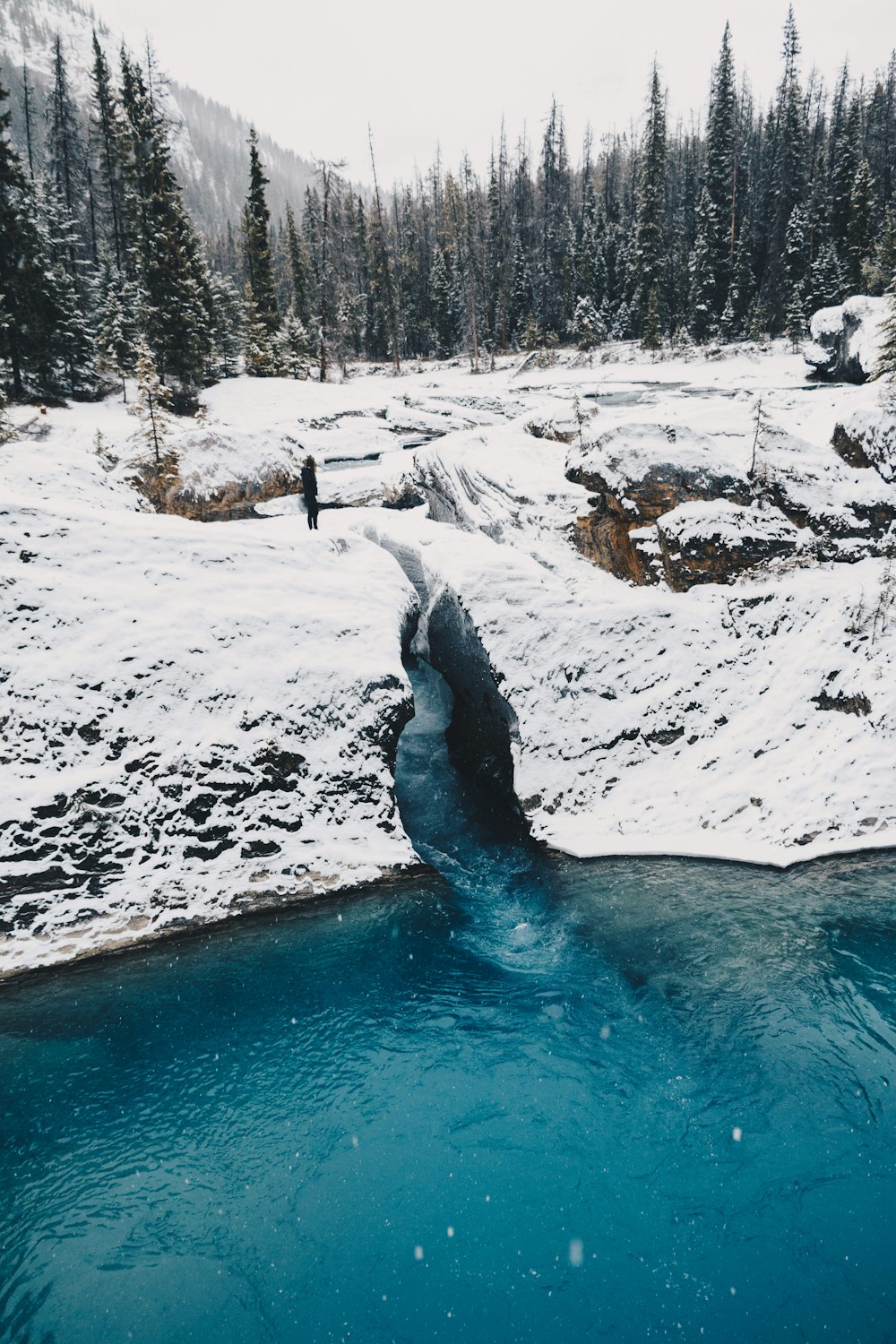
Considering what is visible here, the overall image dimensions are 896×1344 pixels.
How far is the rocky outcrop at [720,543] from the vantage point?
49.5ft

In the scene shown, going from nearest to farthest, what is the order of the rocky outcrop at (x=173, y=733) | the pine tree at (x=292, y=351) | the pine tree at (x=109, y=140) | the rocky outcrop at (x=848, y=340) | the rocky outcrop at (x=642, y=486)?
the rocky outcrop at (x=173, y=733) < the rocky outcrop at (x=642, y=486) < the rocky outcrop at (x=848, y=340) < the pine tree at (x=109, y=140) < the pine tree at (x=292, y=351)

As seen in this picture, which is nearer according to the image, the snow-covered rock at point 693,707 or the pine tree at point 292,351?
the snow-covered rock at point 693,707

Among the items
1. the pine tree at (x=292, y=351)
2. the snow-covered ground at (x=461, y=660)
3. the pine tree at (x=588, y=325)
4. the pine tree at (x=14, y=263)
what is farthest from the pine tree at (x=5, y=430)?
the pine tree at (x=588, y=325)

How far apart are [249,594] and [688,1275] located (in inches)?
452

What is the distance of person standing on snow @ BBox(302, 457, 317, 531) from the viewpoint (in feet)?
53.9

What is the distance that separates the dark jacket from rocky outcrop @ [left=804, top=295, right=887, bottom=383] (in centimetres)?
2537

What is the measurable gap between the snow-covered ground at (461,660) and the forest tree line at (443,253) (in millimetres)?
10956

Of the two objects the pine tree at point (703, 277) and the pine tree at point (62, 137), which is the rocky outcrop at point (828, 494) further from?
the pine tree at point (62, 137)

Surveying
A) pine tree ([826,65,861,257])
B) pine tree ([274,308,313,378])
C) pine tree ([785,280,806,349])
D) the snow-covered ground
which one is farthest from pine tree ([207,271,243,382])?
pine tree ([826,65,861,257])

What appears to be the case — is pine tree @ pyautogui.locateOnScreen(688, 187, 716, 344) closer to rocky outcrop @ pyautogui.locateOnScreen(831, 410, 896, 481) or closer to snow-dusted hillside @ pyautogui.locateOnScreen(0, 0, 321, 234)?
rocky outcrop @ pyautogui.locateOnScreen(831, 410, 896, 481)

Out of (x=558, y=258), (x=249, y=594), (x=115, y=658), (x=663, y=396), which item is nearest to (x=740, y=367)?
(x=663, y=396)

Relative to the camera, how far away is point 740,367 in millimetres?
43688

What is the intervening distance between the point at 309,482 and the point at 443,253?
6670cm

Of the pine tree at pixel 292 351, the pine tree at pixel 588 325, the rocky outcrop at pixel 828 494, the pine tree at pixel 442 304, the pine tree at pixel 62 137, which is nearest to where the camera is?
the rocky outcrop at pixel 828 494
